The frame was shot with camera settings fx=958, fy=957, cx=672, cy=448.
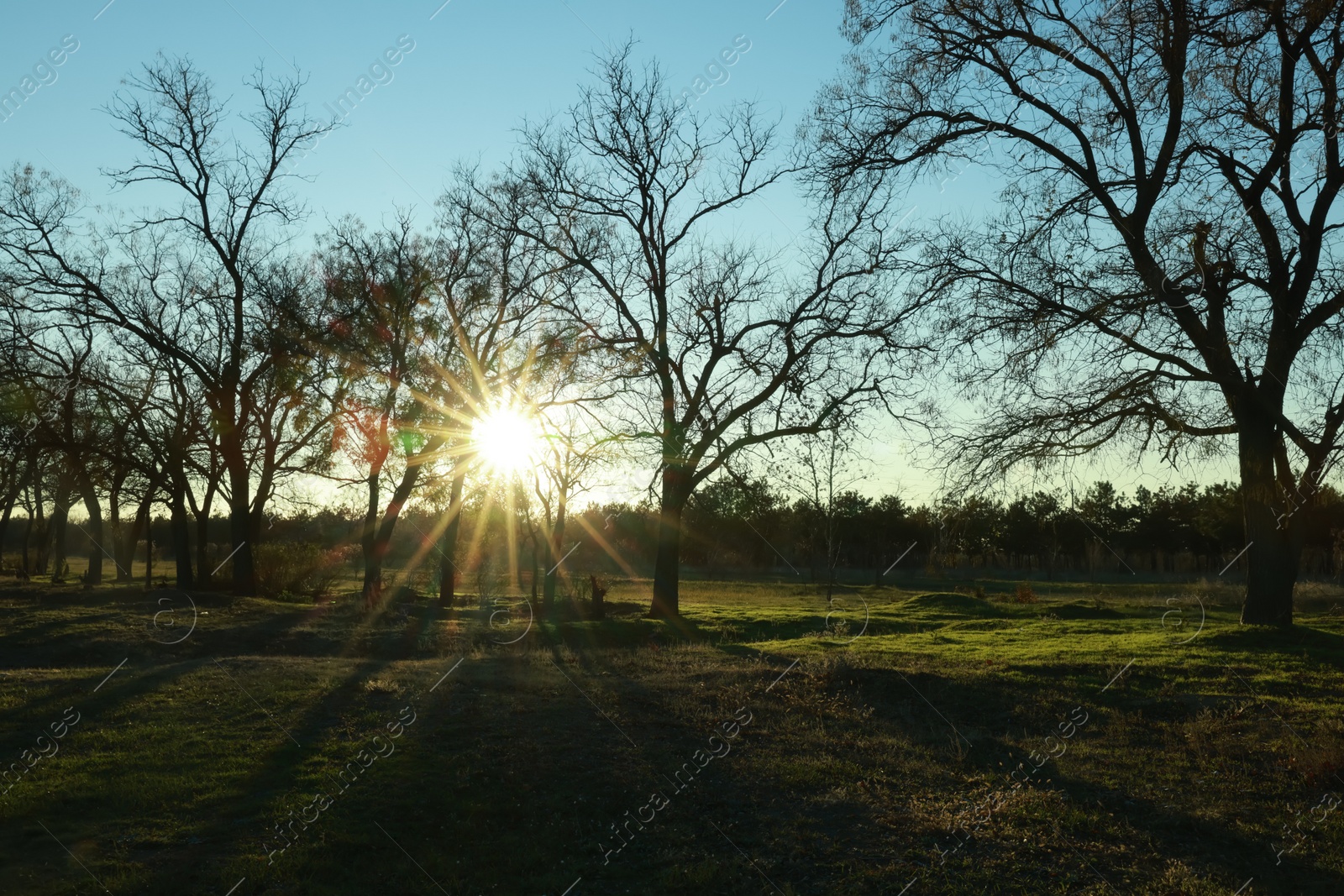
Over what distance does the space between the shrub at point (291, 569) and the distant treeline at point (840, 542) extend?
12 cm

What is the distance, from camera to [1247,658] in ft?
43.9

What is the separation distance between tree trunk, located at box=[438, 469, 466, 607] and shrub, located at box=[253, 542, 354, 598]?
19.1 feet

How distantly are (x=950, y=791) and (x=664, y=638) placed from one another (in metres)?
12.6

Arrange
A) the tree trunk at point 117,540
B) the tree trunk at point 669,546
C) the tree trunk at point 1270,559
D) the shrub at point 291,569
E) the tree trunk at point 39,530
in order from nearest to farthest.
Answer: the tree trunk at point 1270,559, the tree trunk at point 669,546, the shrub at point 291,569, the tree trunk at point 117,540, the tree trunk at point 39,530

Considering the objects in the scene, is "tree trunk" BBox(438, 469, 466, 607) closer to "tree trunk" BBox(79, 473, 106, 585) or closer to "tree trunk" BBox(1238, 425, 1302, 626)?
"tree trunk" BBox(79, 473, 106, 585)

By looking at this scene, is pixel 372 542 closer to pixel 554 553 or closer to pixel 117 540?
pixel 554 553

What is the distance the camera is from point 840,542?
50.8m

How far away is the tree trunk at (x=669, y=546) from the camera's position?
2341 cm

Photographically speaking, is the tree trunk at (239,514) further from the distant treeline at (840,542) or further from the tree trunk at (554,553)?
the tree trunk at (554,553)

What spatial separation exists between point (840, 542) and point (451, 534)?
2743 cm

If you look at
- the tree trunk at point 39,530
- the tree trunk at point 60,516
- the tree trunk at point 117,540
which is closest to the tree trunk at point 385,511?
the tree trunk at point 117,540

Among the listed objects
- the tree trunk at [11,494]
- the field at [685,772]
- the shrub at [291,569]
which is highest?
the tree trunk at [11,494]

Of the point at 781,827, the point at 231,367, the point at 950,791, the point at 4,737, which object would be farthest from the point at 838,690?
the point at 231,367

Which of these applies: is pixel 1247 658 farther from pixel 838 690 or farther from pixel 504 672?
pixel 504 672
